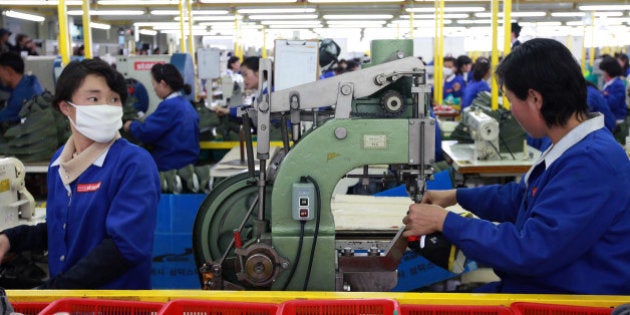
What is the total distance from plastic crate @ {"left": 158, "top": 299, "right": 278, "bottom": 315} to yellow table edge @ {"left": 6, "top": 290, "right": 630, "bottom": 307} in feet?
0.13

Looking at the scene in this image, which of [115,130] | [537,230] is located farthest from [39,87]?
[537,230]

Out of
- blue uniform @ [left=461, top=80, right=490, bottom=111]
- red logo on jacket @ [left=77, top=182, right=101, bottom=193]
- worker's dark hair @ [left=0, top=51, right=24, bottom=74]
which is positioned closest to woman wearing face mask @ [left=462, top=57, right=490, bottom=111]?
blue uniform @ [left=461, top=80, right=490, bottom=111]

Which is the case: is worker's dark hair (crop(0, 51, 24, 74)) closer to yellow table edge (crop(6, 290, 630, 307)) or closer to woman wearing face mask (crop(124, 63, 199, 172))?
woman wearing face mask (crop(124, 63, 199, 172))

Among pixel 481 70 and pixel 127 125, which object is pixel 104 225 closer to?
pixel 127 125

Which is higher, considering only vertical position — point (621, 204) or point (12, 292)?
point (621, 204)

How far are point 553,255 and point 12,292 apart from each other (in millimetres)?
1295

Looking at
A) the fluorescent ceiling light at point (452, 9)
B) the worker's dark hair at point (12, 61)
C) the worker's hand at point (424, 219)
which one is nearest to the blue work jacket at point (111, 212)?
the worker's hand at point (424, 219)

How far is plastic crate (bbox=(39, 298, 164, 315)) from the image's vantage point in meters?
1.50

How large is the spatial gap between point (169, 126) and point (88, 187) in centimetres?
343

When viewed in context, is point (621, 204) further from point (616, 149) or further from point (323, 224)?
point (323, 224)

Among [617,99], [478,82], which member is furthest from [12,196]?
[617,99]

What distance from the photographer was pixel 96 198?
1.98 m

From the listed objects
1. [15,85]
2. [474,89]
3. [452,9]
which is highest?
[452,9]

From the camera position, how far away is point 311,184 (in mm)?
1875
